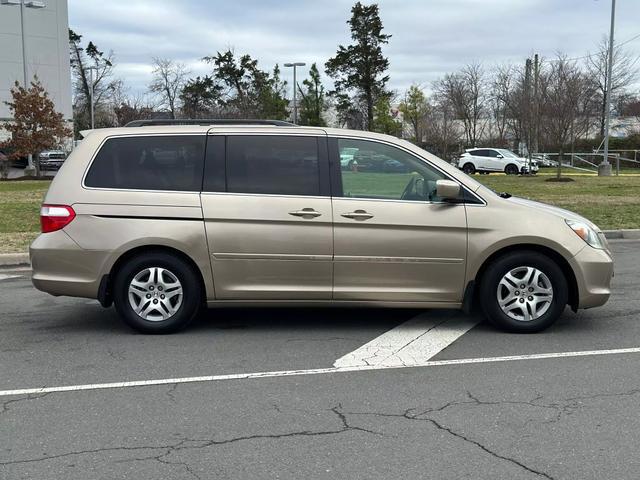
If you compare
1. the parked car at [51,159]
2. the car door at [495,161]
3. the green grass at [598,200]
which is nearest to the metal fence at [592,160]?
the car door at [495,161]

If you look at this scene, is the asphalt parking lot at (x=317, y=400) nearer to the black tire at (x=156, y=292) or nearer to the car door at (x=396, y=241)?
the black tire at (x=156, y=292)

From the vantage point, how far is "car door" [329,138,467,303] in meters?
5.73

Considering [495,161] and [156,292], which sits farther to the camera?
[495,161]

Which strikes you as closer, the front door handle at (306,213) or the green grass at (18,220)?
the front door handle at (306,213)

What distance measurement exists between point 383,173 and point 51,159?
38897 mm

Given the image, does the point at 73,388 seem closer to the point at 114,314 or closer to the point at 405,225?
the point at 114,314

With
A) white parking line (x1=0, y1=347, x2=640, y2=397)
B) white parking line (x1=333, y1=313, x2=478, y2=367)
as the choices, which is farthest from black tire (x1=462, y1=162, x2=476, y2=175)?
white parking line (x1=0, y1=347, x2=640, y2=397)

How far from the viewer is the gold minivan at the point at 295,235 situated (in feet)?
18.8

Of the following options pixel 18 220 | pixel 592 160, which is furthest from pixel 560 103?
pixel 18 220

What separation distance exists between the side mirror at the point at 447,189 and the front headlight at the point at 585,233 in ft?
3.47

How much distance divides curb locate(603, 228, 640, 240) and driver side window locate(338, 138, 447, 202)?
783cm

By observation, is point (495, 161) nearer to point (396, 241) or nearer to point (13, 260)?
point (13, 260)

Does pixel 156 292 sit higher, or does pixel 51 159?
pixel 51 159

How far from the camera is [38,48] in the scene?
167 ft
